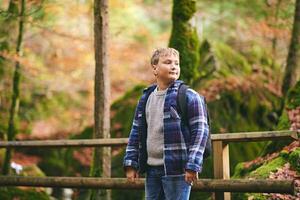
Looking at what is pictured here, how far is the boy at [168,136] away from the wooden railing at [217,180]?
132 cm

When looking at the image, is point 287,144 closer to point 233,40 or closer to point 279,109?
point 279,109

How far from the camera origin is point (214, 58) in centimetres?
1294

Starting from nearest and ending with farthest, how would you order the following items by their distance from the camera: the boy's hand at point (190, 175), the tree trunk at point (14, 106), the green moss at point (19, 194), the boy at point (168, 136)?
the boy's hand at point (190, 175)
the boy at point (168, 136)
the green moss at point (19, 194)
the tree trunk at point (14, 106)

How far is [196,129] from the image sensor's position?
4.48 meters

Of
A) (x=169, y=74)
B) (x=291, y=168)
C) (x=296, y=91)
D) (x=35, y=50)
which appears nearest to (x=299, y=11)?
(x=296, y=91)

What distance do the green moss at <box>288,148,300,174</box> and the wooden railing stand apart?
0.91 ft

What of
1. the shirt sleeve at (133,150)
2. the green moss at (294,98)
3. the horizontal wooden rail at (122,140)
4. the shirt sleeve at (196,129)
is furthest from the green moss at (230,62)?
the shirt sleeve at (196,129)

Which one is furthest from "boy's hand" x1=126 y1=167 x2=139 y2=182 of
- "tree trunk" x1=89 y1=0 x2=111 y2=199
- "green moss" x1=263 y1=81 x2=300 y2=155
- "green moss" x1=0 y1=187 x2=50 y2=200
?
"green moss" x1=0 y1=187 x2=50 y2=200

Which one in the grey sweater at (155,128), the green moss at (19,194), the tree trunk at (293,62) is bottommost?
the green moss at (19,194)

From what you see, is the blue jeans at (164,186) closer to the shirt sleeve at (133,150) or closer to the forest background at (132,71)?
the shirt sleeve at (133,150)

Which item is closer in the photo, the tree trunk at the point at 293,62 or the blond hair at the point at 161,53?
the blond hair at the point at 161,53

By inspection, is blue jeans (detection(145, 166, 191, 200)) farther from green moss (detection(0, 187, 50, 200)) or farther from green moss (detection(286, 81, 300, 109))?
green moss (detection(0, 187, 50, 200))

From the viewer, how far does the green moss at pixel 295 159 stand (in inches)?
247

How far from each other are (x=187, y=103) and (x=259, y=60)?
35.2ft
